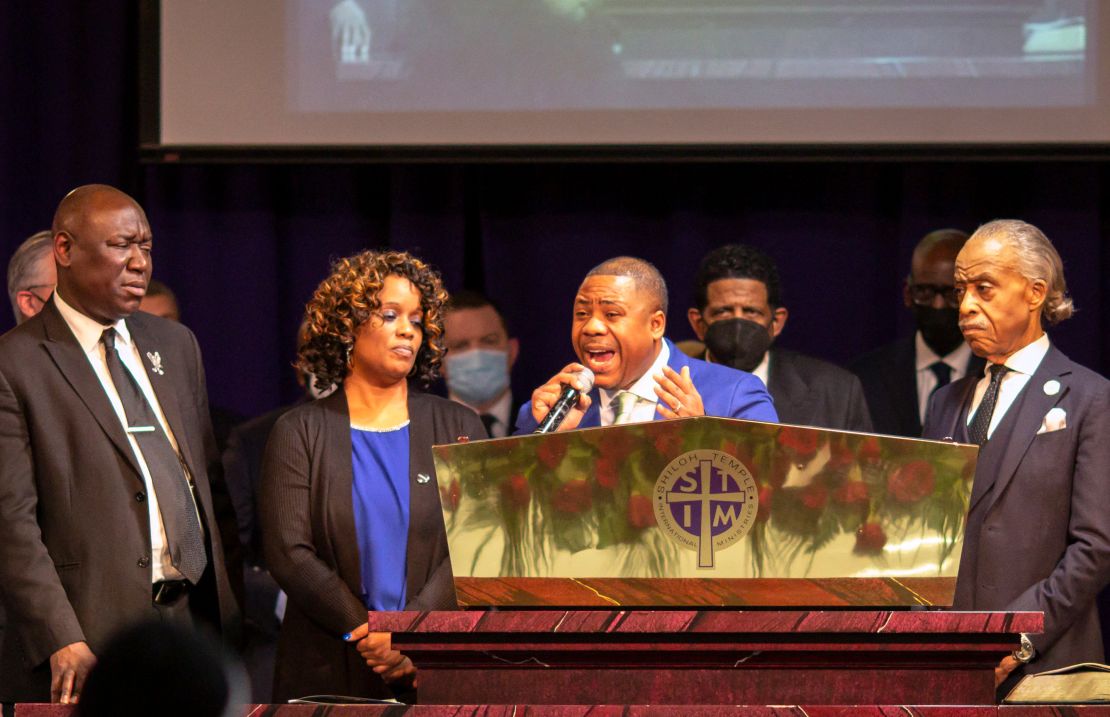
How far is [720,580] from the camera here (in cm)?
196

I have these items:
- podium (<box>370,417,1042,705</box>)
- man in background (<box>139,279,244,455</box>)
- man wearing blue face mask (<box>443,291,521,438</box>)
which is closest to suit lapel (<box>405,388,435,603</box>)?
podium (<box>370,417,1042,705</box>)

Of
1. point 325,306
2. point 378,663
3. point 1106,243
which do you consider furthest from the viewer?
point 1106,243

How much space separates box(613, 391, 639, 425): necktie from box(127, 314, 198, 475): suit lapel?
33.8 inches

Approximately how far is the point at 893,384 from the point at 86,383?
2.44 metres

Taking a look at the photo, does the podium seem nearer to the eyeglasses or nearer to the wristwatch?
the wristwatch

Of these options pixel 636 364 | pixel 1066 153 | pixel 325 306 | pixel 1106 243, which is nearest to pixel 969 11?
pixel 1066 153

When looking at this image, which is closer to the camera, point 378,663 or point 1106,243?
point 378,663

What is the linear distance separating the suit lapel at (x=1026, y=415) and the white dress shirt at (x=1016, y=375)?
2 centimetres

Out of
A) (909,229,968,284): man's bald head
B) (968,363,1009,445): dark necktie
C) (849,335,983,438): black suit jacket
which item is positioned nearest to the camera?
(968,363,1009,445): dark necktie

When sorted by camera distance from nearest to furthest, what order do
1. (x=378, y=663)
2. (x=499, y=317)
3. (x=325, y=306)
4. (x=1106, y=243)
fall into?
(x=378, y=663)
(x=325, y=306)
(x=499, y=317)
(x=1106, y=243)

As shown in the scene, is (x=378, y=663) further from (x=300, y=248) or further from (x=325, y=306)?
(x=300, y=248)

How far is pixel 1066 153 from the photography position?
475 centimetres

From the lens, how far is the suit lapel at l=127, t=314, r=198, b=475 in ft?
9.73

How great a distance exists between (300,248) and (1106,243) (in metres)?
2.81
